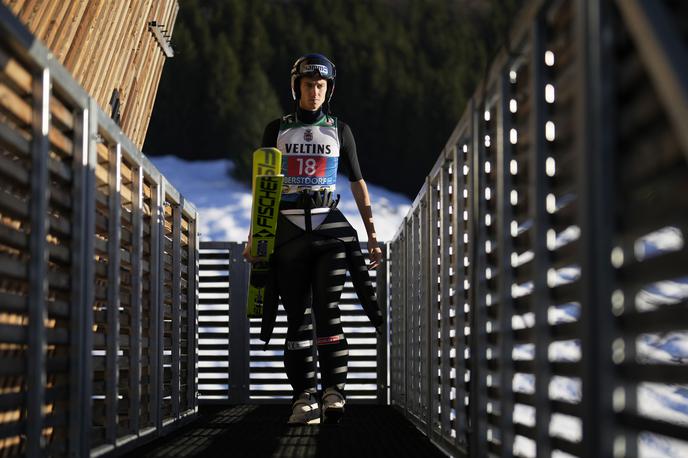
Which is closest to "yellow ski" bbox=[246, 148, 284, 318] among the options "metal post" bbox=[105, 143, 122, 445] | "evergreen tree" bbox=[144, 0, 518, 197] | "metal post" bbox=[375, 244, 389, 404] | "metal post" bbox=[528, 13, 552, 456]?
"metal post" bbox=[105, 143, 122, 445]

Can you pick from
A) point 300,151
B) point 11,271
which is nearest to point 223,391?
point 300,151

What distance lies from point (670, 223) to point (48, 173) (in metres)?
1.74

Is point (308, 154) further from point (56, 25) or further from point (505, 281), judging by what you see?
point (505, 281)

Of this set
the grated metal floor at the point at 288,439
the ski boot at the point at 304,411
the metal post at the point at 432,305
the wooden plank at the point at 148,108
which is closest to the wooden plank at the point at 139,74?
the wooden plank at the point at 148,108

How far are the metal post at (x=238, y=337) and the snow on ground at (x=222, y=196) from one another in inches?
615

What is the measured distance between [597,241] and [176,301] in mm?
3727

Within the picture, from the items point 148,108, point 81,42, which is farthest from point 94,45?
point 148,108

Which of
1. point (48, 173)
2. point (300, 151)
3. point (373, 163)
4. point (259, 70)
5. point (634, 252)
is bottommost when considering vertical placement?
point (634, 252)

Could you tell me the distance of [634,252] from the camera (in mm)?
1638

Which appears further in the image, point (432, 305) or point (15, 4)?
point (432, 305)

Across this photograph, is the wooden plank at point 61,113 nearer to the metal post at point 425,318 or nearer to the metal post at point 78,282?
the metal post at point 78,282

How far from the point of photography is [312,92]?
4.85m

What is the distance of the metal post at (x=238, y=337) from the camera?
25.0 ft

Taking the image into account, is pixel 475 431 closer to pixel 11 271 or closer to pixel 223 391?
pixel 11 271
